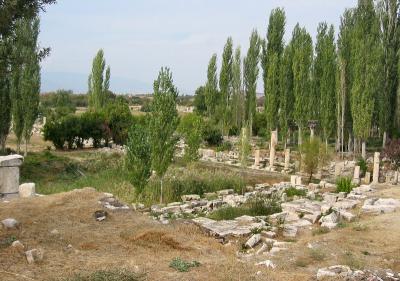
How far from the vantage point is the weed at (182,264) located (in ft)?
26.6

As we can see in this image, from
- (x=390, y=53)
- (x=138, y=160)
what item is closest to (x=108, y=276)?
(x=138, y=160)

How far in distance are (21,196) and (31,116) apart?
18059 mm

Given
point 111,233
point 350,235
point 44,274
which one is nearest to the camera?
point 44,274

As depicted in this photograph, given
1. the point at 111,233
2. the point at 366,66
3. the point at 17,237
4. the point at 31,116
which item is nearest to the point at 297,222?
the point at 111,233

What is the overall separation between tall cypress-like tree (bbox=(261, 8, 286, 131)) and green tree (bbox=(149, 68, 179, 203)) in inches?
705

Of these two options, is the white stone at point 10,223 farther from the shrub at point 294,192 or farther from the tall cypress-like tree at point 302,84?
the tall cypress-like tree at point 302,84

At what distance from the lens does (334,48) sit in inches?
1395

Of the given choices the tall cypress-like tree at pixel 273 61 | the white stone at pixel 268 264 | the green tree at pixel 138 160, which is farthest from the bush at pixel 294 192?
the tall cypress-like tree at pixel 273 61

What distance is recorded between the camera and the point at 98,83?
46219 mm

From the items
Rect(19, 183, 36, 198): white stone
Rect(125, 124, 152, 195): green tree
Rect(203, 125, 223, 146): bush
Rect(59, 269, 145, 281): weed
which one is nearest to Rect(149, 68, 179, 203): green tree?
Rect(125, 124, 152, 195): green tree

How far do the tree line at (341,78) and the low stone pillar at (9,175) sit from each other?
2176cm

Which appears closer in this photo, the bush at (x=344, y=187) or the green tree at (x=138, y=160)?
the green tree at (x=138, y=160)

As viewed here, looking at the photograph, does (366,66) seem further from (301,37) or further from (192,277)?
(192,277)

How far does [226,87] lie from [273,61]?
10565mm
